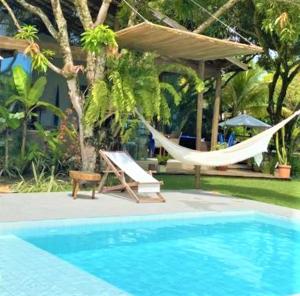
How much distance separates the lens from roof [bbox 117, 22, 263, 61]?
1060 cm

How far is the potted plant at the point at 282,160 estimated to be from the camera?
18.8m

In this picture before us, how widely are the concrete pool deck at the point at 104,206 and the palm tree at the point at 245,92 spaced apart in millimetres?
18516

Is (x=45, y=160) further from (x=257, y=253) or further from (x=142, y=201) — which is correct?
(x=257, y=253)

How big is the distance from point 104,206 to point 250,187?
6705 millimetres

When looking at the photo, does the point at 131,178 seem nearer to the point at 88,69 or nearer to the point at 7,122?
the point at 88,69

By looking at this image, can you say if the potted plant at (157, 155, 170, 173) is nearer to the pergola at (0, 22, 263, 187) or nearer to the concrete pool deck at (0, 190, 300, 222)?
the pergola at (0, 22, 263, 187)

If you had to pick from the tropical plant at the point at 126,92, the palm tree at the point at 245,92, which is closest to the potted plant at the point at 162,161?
the tropical plant at the point at 126,92

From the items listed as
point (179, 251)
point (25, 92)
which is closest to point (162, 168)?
point (25, 92)

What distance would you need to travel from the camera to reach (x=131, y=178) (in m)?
11.1

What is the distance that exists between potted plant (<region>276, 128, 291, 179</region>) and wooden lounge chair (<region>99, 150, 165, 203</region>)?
8.41 m

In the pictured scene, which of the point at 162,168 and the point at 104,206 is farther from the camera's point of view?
the point at 162,168

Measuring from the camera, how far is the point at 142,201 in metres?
10.8

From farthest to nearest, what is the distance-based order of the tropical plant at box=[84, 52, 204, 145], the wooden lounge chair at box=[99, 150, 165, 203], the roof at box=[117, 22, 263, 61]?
the tropical plant at box=[84, 52, 204, 145] → the wooden lounge chair at box=[99, 150, 165, 203] → the roof at box=[117, 22, 263, 61]

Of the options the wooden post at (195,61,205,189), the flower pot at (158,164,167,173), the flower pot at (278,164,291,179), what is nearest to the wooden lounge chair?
the wooden post at (195,61,205,189)
